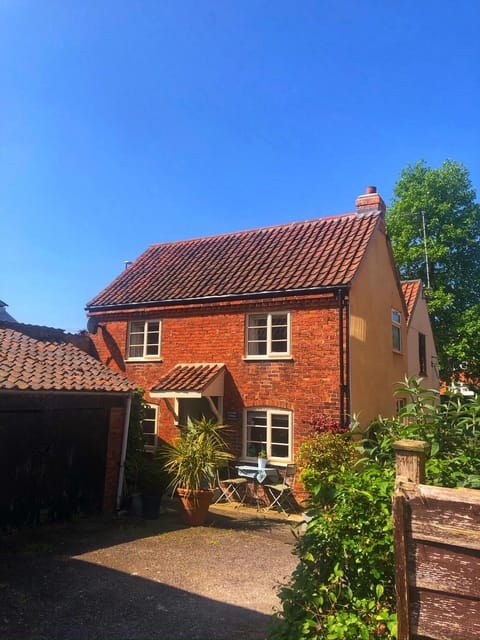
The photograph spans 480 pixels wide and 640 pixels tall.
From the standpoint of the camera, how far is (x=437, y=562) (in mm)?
2975

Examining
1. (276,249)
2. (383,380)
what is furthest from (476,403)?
(276,249)

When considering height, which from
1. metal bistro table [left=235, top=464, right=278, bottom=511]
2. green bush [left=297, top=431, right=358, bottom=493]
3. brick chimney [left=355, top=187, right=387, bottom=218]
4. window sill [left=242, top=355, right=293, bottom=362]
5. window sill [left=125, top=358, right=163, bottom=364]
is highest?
brick chimney [left=355, top=187, right=387, bottom=218]

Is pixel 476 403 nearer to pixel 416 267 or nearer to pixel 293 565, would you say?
pixel 293 565

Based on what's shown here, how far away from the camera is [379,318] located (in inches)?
605

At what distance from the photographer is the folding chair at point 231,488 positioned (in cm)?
1298

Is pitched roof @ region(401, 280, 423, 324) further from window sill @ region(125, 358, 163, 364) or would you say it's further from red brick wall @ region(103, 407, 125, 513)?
red brick wall @ region(103, 407, 125, 513)

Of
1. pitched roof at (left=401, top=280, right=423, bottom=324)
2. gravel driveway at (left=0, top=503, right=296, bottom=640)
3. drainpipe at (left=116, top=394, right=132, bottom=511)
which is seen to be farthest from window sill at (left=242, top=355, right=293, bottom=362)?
pitched roof at (left=401, top=280, right=423, bottom=324)

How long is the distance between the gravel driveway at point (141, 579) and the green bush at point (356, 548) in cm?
203

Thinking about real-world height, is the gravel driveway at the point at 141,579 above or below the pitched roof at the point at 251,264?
below

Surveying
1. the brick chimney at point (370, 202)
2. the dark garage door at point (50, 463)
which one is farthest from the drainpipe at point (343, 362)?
the dark garage door at point (50, 463)

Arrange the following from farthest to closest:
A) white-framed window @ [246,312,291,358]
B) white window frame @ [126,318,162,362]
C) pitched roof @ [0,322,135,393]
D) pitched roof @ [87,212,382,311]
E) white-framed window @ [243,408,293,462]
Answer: white window frame @ [126,318,162,362]
pitched roof @ [87,212,382,311]
white-framed window @ [246,312,291,358]
white-framed window @ [243,408,293,462]
pitched roof @ [0,322,135,393]

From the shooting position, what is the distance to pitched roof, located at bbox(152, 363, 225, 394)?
1324 centimetres

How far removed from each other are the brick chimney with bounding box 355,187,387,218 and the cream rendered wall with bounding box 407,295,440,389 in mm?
6087

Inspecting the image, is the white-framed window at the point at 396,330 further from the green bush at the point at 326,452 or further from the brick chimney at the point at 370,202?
the green bush at the point at 326,452
